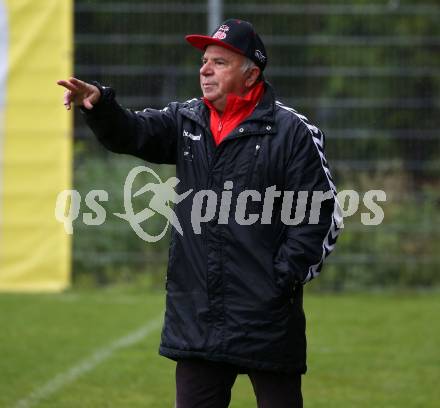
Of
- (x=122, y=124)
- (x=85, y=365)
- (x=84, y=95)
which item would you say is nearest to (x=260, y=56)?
(x=122, y=124)

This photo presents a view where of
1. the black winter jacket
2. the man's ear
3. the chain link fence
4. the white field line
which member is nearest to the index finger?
the black winter jacket

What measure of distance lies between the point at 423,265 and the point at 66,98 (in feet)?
26.1

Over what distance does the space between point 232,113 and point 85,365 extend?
368 centimetres

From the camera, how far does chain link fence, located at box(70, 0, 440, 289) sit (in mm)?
11352

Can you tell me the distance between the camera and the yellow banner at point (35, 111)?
1140cm

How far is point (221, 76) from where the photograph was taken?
433cm

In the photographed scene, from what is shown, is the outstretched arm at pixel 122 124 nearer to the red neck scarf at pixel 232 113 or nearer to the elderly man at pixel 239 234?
the elderly man at pixel 239 234

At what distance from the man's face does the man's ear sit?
0.06 ft

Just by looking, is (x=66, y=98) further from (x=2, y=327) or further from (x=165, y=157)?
(x=2, y=327)

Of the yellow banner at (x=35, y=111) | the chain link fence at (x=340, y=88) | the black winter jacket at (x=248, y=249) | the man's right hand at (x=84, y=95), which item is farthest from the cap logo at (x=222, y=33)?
the yellow banner at (x=35, y=111)

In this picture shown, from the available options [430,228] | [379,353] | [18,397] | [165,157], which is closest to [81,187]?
[430,228]

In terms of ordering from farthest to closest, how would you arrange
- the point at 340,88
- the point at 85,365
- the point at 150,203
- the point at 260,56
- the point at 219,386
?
the point at 150,203
the point at 340,88
the point at 85,365
the point at 260,56
the point at 219,386

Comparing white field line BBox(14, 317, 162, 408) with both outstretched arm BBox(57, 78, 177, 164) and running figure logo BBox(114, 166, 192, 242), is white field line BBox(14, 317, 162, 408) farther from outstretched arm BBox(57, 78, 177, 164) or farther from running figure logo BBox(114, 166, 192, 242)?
outstretched arm BBox(57, 78, 177, 164)

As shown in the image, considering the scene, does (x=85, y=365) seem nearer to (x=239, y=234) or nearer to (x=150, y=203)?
(x=239, y=234)
